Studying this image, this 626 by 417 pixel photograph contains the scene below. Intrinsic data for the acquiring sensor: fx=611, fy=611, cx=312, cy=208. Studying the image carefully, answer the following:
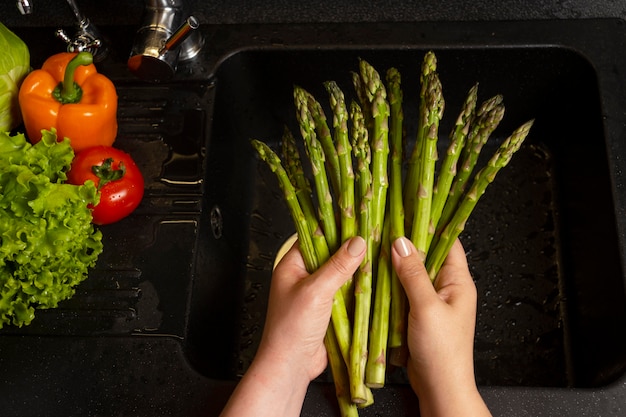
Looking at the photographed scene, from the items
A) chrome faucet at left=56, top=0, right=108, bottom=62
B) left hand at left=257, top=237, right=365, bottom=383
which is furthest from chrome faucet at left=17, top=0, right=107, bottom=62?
left hand at left=257, top=237, right=365, bottom=383

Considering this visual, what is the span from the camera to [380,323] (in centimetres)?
110

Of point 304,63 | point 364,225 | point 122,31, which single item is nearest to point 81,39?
point 122,31

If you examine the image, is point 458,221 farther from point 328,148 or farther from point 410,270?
point 328,148

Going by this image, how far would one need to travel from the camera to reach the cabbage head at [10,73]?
1.23m

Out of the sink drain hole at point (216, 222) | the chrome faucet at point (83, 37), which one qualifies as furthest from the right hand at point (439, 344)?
the chrome faucet at point (83, 37)

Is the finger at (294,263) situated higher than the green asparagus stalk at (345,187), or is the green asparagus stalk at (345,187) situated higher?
the green asparagus stalk at (345,187)

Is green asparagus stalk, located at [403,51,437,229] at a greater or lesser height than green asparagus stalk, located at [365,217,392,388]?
greater

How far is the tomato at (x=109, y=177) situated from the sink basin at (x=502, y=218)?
0.51ft

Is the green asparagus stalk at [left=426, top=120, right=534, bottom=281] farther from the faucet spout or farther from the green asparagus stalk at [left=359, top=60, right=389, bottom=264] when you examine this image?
the faucet spout

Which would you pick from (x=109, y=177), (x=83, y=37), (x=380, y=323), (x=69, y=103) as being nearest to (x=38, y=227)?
(x=109, y=177)

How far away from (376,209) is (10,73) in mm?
793

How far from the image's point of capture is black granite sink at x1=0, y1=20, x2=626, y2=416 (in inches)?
43.7

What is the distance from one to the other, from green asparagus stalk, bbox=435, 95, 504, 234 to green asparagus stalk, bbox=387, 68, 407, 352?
0.09m

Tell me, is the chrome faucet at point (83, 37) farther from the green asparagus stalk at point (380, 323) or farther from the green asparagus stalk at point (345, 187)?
the green asparagus stalk at point (380, 323)
